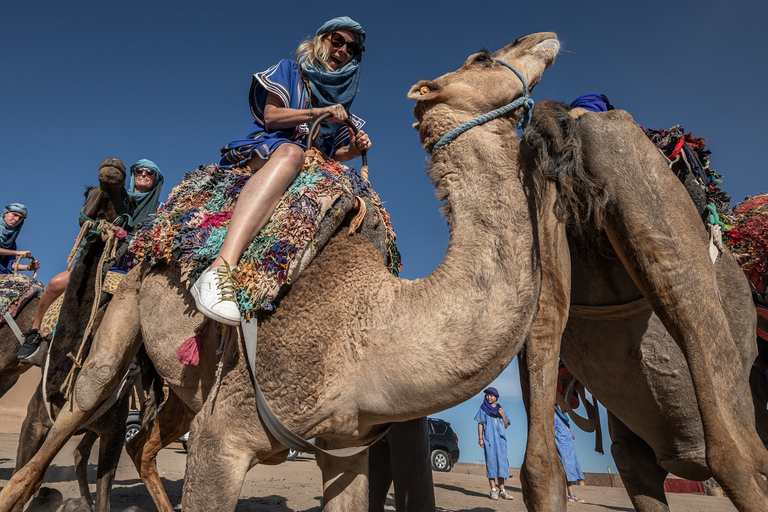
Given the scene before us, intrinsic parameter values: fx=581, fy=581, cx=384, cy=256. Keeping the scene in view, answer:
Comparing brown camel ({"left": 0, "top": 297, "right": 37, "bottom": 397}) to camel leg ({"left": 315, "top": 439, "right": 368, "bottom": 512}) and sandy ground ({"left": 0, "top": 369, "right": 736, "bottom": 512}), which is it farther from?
camel leg ({"left": 315, "top": 439, "right": 368, "bottom": 512})

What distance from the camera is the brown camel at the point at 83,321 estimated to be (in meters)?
5.22

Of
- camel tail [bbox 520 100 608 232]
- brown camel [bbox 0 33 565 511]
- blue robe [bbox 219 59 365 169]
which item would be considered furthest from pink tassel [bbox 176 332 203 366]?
camel tail [bbox 520 100 608 232]

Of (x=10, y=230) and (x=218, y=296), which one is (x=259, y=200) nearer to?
(x=218, y=296)

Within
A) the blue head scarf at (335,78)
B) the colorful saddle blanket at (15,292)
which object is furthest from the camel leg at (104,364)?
the colorful saddle blanket at (15,292)

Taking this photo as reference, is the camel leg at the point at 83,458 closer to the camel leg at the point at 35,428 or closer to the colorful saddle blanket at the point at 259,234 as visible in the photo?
the camel leg at the point at 35,428

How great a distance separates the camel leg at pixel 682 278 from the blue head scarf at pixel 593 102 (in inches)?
23.8

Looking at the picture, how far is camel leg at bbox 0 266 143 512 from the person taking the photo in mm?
4316

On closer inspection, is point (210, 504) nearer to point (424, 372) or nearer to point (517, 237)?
point (424, 372)

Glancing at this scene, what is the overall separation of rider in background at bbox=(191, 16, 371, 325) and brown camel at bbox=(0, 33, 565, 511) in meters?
0.38

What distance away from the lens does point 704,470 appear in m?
3.44

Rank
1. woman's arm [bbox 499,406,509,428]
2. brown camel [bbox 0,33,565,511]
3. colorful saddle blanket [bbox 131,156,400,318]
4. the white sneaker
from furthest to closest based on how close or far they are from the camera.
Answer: woman's arm [bbox 499,406,509,428]
colorful saddle blanket [bbox 131,156,400,318]
the white sneaker
brown camel [bbox 0,33,565,511]

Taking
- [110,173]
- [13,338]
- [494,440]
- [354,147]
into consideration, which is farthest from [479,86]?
[494,440]

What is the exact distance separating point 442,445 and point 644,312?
54.9 ft

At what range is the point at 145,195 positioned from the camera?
20.5 ft
